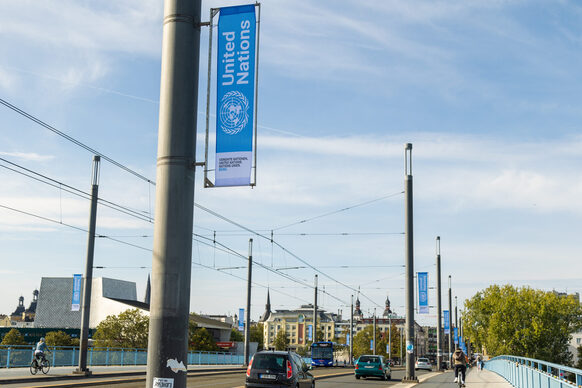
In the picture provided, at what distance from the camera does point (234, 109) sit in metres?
6.19

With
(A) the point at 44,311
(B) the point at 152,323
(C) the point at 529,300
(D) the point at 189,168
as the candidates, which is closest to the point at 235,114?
(D) the point at 189,168

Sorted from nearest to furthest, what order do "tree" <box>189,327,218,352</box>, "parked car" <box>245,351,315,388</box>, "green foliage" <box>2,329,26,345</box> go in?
"parked car" <box>245,351,315,388</box>, "green foliage" <box>2,329,26,345</box>, "tree" <box>189,327,218,352</box>

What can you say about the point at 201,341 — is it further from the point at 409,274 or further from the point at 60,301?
the point at 409,274

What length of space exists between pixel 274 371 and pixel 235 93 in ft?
44.9

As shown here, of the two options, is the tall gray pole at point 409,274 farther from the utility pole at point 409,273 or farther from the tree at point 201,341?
the tree at point 201,341

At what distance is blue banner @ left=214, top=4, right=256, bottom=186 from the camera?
616 cm

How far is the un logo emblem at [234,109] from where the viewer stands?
618 cm

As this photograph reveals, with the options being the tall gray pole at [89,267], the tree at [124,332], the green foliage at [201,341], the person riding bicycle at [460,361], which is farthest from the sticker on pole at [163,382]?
the green foliage at [201,341]

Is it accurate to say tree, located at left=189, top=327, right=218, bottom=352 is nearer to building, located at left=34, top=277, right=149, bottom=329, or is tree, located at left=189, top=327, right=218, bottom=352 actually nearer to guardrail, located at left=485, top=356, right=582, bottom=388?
building, located at left=34, top=277, right=149, bottom=329

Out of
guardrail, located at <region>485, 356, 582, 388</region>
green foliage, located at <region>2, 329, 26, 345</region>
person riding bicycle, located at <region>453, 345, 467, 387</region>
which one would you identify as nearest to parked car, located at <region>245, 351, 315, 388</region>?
guardrail, located at <region>485, 356, 582, 388</region>

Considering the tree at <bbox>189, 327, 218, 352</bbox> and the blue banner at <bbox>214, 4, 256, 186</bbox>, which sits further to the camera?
the tree at <bbox>189, 327, 218, 352</bbox>

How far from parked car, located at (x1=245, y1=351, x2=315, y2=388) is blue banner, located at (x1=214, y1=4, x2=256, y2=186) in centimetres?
1329

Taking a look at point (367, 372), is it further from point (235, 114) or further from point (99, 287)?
point (99, 287)

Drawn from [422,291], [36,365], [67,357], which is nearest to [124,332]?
[67,357]
